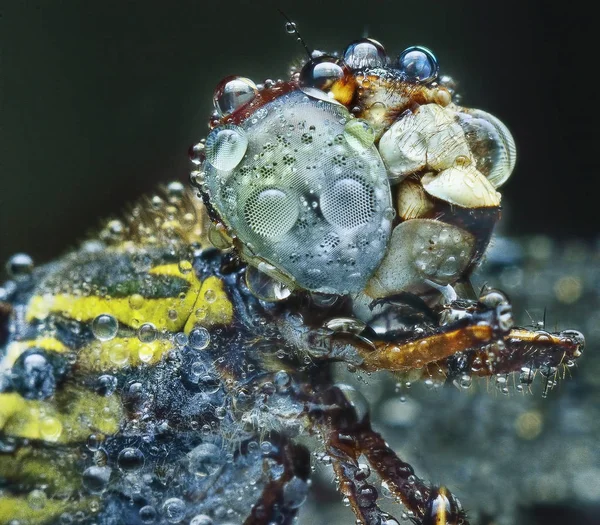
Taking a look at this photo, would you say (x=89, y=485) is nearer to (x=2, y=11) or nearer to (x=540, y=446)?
(x=540, y=446)

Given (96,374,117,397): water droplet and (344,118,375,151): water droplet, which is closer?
(344,118,375,151): water droplet

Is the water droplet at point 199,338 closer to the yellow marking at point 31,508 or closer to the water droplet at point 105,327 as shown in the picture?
the water droplet at point 105,327

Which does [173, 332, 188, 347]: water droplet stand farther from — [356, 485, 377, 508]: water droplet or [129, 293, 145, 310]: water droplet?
[356, 485, 377, 508]: water droplet

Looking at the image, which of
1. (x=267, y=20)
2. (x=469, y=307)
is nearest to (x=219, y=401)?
(x=469, y=307)

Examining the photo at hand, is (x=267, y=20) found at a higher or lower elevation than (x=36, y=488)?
higher

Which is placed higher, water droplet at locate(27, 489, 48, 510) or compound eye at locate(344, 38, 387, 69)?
compound eye at locate(344, 38, 387, 69)

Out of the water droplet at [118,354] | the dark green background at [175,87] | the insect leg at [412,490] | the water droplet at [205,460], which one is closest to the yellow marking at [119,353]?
the water droplet at [118,354]

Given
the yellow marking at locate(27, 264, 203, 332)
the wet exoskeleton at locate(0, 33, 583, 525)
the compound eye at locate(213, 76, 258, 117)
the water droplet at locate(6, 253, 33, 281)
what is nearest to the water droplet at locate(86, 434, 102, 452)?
the wet exoskeleton at locate(0, 33, 583, 525)
